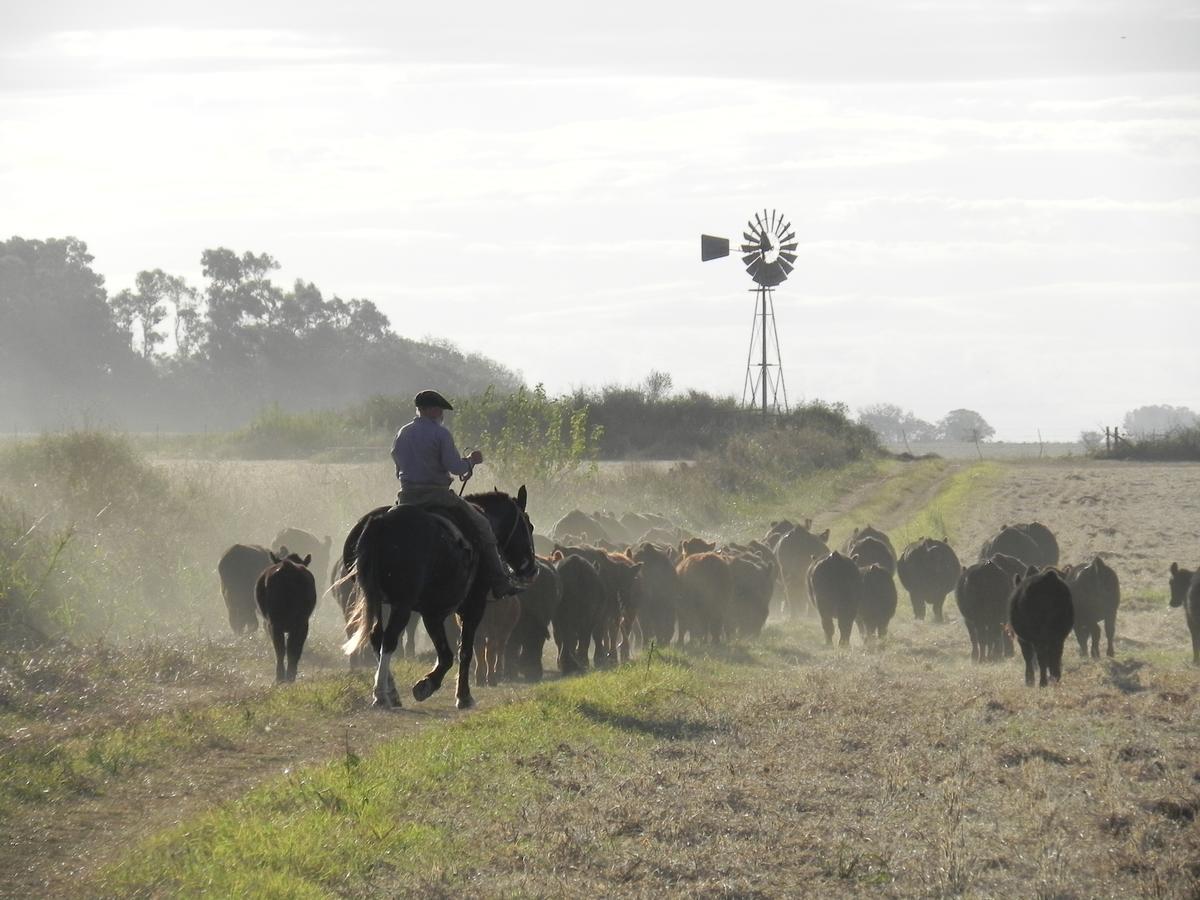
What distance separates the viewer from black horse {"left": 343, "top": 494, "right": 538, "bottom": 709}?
40.2ft

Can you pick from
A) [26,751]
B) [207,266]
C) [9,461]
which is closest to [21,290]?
[207,266]

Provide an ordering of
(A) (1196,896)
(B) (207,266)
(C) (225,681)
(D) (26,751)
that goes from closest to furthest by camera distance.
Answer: (A) (1196,896) → (D) (26,751) → (C) (225,681) → (B) (207,266)

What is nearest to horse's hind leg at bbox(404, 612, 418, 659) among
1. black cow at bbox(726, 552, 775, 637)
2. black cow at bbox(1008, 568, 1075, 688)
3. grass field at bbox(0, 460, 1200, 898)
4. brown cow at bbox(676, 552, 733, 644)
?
grass field at bbox(0, 460, 1200, 898)

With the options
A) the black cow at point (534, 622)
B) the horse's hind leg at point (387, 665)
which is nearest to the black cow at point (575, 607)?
the black cow at point (534, 622)

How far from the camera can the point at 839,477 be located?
2190 inches

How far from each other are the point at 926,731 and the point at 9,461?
16862 millimetres

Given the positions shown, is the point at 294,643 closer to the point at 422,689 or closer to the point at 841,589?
the point at 422,689

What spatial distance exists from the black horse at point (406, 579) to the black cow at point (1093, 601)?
896 cm

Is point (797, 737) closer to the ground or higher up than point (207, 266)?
closer to the ground

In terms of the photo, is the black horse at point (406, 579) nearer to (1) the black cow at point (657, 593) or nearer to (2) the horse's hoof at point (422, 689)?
(2) the horse's hoof at point (422, 689)

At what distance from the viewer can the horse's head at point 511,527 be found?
46.0 ft

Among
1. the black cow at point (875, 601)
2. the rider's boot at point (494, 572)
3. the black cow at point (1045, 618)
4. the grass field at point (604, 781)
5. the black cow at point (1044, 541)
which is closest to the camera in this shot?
the grass field at point (604, 781)

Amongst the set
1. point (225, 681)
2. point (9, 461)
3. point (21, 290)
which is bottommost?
point (225, 681)

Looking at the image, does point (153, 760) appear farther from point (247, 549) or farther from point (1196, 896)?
point (247, 549)
